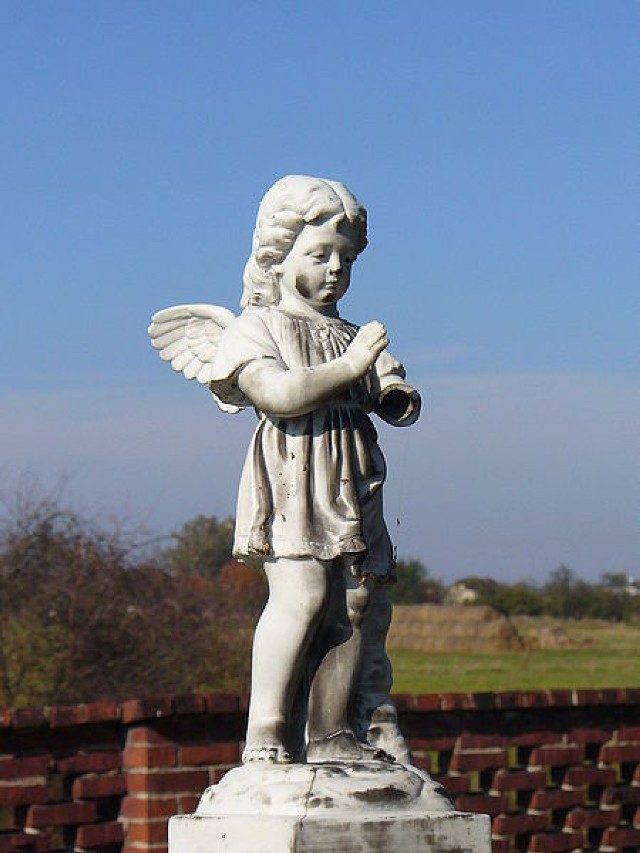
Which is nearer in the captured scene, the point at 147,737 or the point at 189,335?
the point at 189,335

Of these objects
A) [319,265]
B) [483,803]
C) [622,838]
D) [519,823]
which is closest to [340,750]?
[319,265]

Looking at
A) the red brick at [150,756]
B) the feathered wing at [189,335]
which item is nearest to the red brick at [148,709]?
the red brick at [150,756]

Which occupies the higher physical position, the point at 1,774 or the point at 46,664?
the point at 46,664

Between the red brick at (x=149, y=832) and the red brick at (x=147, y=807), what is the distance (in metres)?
0.03

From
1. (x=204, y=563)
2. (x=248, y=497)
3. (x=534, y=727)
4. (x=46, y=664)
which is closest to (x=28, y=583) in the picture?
(x=46, y=664)

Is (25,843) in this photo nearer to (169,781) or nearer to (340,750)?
(169,781)

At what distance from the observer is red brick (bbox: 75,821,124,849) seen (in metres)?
7.72

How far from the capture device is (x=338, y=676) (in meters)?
4.86

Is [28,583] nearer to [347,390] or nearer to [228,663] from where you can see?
[228,663]

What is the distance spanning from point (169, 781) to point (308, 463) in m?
3.31

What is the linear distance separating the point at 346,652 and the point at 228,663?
26.3ft

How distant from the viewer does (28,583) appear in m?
12.7

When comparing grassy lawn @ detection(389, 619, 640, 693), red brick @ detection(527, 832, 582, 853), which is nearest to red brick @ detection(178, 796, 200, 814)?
red brick @ detection(527, 832, 582, 853)

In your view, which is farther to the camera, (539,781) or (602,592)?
(602,592)
